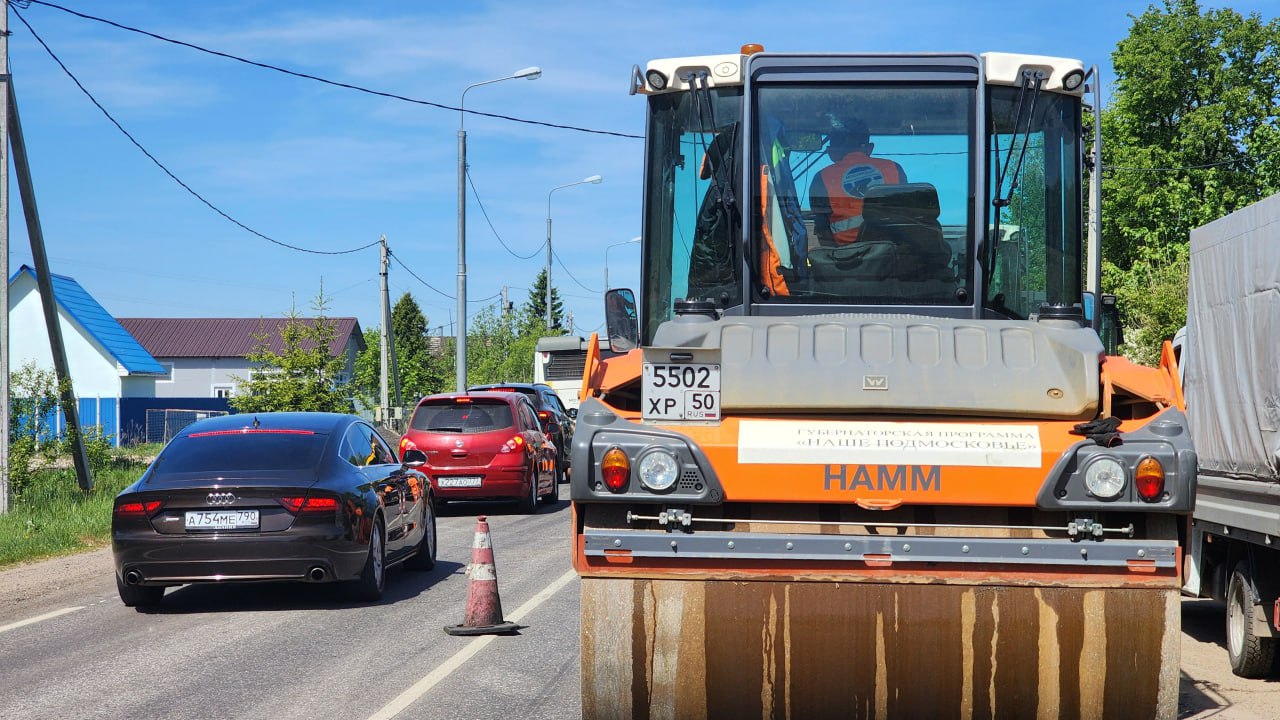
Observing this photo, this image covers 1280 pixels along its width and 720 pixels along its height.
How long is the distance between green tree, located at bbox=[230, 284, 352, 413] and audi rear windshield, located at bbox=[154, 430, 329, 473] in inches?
671

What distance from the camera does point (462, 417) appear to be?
20.4 metres

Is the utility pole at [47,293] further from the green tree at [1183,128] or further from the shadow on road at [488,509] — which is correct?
the green tree at [1183,128]

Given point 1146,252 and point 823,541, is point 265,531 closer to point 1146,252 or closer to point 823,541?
point 823,541

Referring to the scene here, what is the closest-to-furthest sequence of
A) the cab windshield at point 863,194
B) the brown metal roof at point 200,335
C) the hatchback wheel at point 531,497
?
the cab windshield at point 863,194 → the hatchback wheel at point 531,497 → the brown metal roof at point 200,335

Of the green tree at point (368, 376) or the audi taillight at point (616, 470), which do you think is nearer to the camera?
the audi taillight at point (616, 470)

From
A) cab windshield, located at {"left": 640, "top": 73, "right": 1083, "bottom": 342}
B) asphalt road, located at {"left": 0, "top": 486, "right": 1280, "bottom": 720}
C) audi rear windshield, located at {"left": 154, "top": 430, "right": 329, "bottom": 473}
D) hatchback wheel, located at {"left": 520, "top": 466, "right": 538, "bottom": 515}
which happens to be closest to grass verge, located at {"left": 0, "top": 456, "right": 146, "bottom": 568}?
asphalt road, located at {"left": 0, "top": 486, "right": 1280, "bottom": 720}

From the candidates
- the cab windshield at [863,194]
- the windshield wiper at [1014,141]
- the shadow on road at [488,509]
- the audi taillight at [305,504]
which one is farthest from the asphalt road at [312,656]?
the shadow on road at [488,509]

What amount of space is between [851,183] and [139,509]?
6.02 meters

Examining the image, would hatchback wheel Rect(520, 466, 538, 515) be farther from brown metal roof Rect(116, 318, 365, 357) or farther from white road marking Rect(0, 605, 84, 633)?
brown metal roof Rect(116, 318, 365, 357)

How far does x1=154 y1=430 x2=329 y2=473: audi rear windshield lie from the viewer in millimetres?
10609

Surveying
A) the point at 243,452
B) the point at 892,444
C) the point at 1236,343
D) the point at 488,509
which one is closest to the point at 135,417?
the point at 488,509

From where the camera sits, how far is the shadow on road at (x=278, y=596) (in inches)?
426

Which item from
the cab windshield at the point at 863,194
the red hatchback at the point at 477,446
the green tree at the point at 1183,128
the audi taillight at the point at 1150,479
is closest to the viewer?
the audi taillight at the point at 1150,479

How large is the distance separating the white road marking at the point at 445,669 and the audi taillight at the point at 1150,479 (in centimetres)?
311
